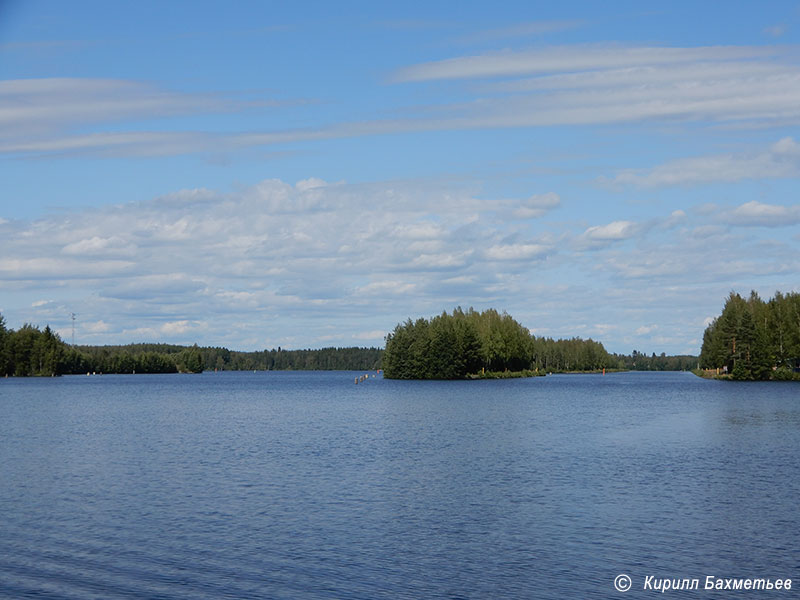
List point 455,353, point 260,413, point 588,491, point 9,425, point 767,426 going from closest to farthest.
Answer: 1. point 588,491
2. point 767,426
3. point 9,425
4. point 260,413
5. point 455,353

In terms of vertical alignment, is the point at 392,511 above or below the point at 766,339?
below

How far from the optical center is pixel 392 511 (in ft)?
115

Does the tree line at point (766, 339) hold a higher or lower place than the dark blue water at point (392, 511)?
higher

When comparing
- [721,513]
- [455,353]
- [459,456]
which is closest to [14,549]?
[721,513]

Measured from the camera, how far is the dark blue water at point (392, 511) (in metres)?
25.4

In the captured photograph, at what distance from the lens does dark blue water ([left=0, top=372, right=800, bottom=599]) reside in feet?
83.4

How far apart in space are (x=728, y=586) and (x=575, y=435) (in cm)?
4284

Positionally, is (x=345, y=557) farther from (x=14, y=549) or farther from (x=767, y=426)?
(x=767, y=426)

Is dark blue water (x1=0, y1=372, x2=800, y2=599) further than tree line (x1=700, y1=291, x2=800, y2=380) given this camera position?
No

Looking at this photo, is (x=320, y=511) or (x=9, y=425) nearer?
(x=320, y=511)

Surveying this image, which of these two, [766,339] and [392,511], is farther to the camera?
[766,339]

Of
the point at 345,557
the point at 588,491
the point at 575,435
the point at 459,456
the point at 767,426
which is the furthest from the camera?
the point at 767,426

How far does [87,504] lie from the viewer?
36688 millimetres

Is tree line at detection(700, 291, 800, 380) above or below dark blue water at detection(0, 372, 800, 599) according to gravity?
above
